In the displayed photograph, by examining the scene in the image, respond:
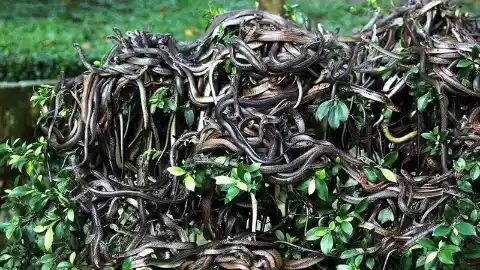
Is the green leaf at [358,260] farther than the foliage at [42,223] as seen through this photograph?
No

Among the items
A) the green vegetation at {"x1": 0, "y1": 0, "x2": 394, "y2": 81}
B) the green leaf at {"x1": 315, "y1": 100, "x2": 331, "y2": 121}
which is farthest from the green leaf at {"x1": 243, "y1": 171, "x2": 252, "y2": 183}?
the green vegetation at {"x1": 0, "y1": 0, "x2": 394, "y2": 81}

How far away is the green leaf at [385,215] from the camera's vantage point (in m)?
1.34

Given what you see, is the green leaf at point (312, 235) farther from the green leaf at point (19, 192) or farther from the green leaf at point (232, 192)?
the green leaf at point (19, 192)

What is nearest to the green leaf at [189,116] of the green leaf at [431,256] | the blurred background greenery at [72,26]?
the blurred background greenery at [72,26]

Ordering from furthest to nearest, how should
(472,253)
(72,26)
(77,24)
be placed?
(77,24)
(72,26)
(472,253)

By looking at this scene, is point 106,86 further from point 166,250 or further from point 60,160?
point 166,250

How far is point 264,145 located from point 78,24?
540cm

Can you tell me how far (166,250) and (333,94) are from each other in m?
0.53

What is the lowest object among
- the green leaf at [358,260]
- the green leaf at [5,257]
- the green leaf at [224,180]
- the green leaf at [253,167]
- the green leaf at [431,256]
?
the green leaf at [5,257]

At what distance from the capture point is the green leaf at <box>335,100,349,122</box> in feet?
4.45

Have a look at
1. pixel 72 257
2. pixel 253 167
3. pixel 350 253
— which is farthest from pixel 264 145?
pixel 72 257

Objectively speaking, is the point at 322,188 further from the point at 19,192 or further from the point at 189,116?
the point at 19,192

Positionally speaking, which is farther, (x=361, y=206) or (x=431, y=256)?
(x=361, y=206)

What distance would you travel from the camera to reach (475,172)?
1.36 metres
